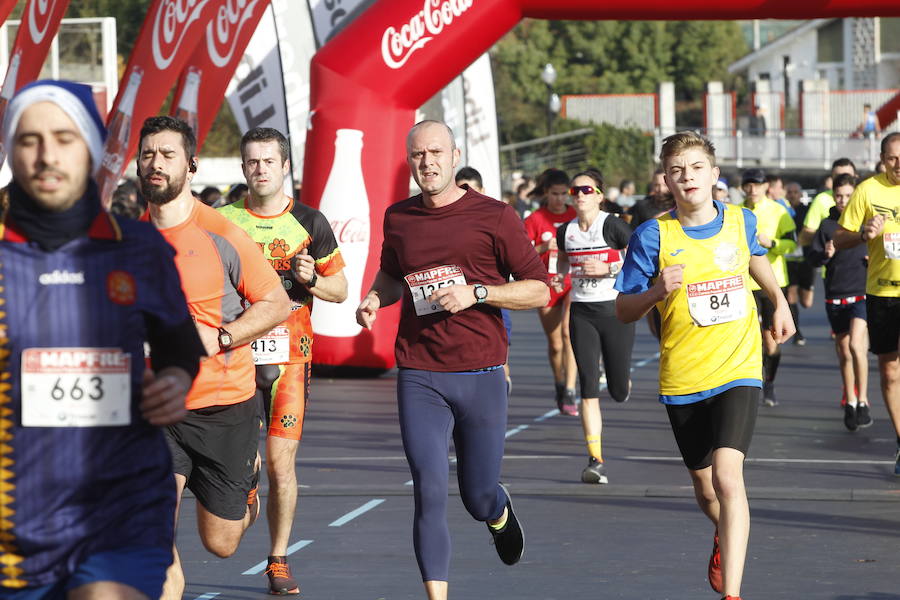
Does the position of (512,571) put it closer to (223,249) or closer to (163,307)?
(223,249)

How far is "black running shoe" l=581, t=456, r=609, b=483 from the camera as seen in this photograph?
33.3 feet

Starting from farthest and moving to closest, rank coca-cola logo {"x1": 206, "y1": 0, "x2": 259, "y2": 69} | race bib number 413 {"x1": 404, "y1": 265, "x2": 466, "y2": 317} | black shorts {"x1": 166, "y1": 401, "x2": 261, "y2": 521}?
1. coca-cola logo {"x1": 206, "y1": 0, "x2": 259, "y2": 69}
2. race bib number 413 {"x1": 404, "y1": 265, "x2": 466, "y2": 317}
3. black shorts {"x1": 166, "y1": 401, "x2": 261, "y2": 521}

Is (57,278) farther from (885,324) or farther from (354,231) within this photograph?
(354,231)

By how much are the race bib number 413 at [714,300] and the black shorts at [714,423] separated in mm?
301

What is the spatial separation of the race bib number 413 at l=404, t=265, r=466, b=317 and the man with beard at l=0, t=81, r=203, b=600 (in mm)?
2801

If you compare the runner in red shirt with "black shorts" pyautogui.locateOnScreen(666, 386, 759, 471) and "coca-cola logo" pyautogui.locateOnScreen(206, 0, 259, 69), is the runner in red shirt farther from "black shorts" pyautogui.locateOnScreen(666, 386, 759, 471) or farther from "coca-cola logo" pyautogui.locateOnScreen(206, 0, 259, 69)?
"black shorts" pyautogui.locateOnScreen(666, 386, 759, 471)

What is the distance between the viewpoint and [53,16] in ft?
44.6

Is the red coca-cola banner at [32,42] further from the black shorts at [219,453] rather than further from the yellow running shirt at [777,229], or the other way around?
the black shorts at [219,453]

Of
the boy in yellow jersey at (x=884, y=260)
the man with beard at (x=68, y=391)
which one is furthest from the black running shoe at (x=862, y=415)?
the man with beard at (x=68, y=391)

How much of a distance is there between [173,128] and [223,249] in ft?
1.59

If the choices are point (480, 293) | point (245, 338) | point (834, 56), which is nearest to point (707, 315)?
point (480, 293)

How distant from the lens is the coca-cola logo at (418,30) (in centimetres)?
1570

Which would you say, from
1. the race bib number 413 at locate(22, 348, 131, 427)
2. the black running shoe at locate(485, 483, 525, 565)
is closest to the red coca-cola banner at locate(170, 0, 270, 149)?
the black running shoe at locate(485, 483, 525, 565)

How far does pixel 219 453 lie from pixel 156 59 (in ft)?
27.6
